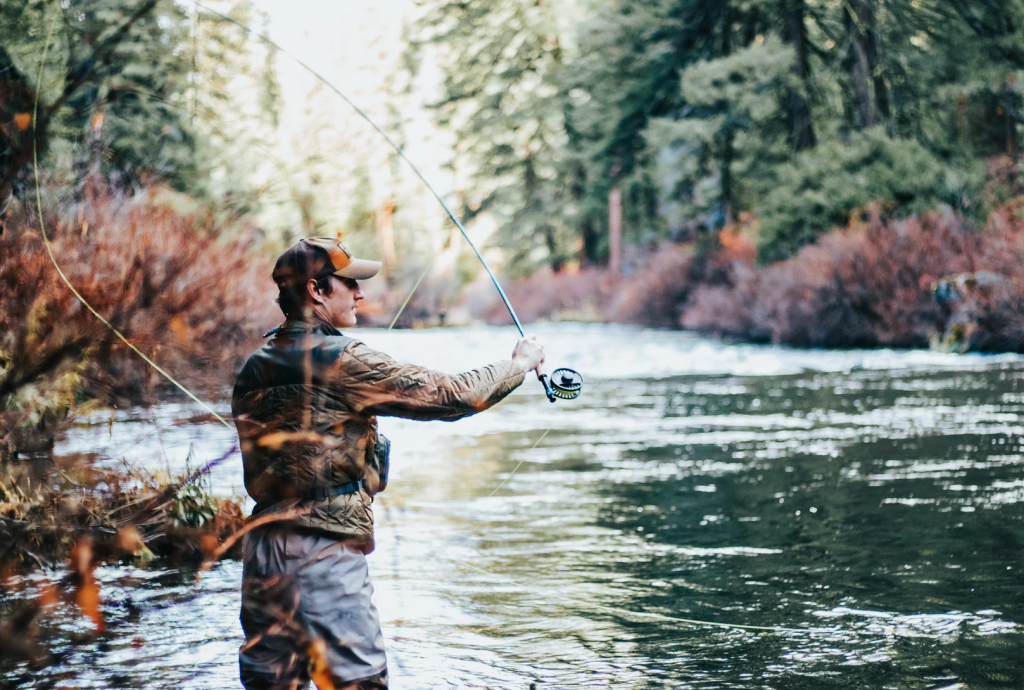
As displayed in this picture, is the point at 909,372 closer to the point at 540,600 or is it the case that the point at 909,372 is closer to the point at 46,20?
the point at 540,600

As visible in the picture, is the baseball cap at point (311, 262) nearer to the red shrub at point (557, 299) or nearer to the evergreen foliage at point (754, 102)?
the evergreen foliage at point (754, 102)

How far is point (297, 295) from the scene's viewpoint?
10.0 feet

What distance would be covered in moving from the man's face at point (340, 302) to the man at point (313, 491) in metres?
0.06

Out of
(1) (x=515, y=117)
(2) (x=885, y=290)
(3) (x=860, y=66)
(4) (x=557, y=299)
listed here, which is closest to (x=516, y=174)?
(1) (x=515, y=117)

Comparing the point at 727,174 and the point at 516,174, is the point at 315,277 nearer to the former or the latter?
the point at 727,174

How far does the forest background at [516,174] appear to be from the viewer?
3.89 metres

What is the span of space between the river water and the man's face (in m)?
1.06

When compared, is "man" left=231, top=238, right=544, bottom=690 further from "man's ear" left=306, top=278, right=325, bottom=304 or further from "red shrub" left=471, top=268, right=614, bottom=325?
"red shrub" left=471, top=268, right=614, bottom=325

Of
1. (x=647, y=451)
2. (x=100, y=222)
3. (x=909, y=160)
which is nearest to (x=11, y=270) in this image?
(x=100, y=222)

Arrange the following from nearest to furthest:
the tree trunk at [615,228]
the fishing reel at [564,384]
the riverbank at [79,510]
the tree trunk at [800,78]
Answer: the fishing reel at [564,384] < the riverbank at [79,510] < the tree trunk at [800,78] < the tree trunk at [615,228]

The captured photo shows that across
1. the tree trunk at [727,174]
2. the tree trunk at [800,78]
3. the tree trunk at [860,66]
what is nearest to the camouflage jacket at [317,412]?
the tree trunk at [860,66]

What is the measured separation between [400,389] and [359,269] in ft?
1.24

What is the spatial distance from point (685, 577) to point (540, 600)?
86cm

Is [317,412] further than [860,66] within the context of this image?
No
